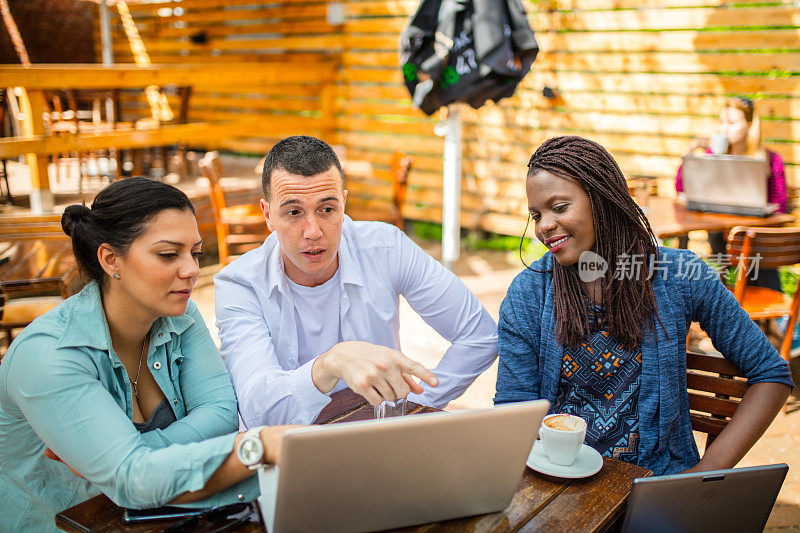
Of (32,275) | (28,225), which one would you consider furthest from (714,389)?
(28,225)

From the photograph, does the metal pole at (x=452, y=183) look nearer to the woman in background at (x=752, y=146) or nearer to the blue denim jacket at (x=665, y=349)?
the woman in background at (x=752, y=146)

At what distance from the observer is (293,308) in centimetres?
236

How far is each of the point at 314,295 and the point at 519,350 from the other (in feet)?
2.59

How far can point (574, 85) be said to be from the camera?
6.54 meters

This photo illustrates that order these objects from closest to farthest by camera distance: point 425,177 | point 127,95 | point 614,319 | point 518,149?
point 614,319, point 518,149, point 425,177, point 127,95

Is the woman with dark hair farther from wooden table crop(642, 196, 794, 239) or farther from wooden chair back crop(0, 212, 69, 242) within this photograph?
wooden chair back crop(0, 212, 69, 242)

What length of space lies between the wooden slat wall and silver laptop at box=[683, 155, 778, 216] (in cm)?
146

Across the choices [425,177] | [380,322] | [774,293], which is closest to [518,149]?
[425,177]

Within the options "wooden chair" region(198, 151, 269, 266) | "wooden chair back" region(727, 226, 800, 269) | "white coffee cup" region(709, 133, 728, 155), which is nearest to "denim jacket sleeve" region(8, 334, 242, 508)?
"wooden chair back" region(727, 226, 800, 269)

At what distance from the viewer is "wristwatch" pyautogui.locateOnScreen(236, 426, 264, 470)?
1.31 meters

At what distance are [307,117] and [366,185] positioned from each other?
1.11 m

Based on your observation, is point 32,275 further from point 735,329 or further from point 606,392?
point 735,329

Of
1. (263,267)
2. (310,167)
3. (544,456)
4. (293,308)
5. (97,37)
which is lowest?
(544,456)

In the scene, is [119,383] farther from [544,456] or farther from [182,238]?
[544,456]
